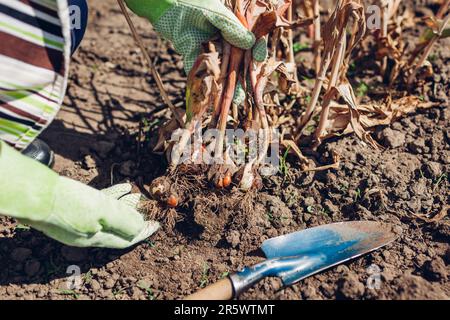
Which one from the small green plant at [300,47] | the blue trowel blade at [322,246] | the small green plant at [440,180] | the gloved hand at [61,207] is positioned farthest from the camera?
the small green plant at [300,47]

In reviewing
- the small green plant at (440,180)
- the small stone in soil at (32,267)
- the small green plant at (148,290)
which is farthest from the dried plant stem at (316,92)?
the small stone in soil at (32,267)

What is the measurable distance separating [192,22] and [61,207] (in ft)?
2.12

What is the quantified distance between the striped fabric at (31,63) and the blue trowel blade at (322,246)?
0.77m

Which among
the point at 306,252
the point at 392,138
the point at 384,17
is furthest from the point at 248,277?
the point at 384,17

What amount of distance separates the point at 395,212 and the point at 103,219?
0.93 m

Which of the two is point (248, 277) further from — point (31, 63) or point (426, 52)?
point (426, 52)

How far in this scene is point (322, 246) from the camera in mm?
1527

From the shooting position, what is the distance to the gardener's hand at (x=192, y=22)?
1430mm

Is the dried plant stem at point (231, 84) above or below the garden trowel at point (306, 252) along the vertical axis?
above

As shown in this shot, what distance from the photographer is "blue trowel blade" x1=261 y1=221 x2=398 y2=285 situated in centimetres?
147

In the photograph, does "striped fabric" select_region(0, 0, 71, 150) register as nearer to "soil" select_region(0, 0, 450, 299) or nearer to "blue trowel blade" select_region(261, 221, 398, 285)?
"soil" select_region(0, 0, 450, 299)

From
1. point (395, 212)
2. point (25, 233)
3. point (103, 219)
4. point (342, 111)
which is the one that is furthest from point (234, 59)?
point (25, 233)

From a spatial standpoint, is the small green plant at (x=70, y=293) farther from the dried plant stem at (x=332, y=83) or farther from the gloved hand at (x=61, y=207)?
the dried plant stem at (x=332, y=83)

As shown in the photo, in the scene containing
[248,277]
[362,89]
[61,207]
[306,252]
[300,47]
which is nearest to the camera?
[61,207]
